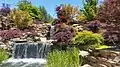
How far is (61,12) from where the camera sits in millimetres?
18312

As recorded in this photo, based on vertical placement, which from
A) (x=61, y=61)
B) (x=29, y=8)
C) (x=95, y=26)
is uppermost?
(x=29, y=8)

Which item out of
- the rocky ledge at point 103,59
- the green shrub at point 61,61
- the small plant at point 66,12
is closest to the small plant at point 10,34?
the small plant at point 66,12

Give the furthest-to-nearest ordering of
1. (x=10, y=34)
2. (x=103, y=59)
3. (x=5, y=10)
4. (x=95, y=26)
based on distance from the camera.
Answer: (x=5, y=10), (x=10, y=34), (x=95, y=26), (x=103, y=59)

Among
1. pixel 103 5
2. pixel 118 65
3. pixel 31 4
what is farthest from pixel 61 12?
pixel 118 65

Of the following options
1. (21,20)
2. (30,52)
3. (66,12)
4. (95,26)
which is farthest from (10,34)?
(95,26)

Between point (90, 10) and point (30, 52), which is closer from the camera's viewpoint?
point (30, 52)

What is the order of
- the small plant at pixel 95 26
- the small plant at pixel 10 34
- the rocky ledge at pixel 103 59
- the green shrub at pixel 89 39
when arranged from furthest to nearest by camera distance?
the small plant at pixel 10 34
the small plant at pixel 95 26
the green shrub at pixel 89 39
the rocky ledge at pixel 103 59

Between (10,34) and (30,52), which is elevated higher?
(10,34)

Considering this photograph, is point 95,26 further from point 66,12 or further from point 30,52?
point 30,52

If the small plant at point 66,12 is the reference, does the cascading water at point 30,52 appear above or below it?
below

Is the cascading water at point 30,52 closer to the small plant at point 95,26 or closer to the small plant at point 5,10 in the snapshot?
the small plant at point 95,26

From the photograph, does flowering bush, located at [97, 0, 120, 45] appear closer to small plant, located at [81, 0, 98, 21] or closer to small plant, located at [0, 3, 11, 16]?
small plant, located at [81, 0, 98, 21]

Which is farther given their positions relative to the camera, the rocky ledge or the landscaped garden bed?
the landscaped garden bed

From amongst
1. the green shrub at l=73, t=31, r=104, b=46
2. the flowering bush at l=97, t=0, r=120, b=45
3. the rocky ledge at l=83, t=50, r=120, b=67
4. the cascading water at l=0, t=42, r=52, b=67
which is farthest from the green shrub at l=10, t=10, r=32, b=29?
the flowering bush at l=97, t=0, r=120, b=45
